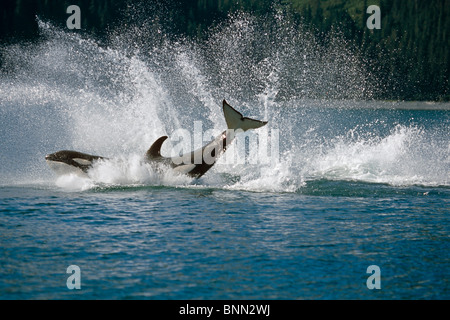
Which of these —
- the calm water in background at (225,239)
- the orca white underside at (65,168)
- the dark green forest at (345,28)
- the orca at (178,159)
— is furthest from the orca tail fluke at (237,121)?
the dark green forest at (345,28)

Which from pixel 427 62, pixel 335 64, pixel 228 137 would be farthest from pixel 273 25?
pixel 228 137

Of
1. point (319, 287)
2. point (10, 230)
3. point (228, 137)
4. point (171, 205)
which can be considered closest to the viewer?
point (319, 287)

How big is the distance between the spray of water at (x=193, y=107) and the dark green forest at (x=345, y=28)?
11.2ft

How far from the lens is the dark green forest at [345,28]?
118312 millimetres

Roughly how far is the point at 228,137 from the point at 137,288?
10530 mm

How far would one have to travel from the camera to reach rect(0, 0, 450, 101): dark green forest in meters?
118

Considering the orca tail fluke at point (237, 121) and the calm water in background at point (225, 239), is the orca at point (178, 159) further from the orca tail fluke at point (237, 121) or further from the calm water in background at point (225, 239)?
the calm water in background at point (225, 239)

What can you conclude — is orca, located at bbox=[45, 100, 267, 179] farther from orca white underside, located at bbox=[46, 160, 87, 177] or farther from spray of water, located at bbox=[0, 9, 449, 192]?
spray of water, located at bbox=[0, 9, 449, 192]

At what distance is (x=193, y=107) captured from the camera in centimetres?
8238

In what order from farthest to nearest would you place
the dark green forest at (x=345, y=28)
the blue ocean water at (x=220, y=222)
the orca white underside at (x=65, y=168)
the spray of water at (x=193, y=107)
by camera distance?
the dark green forest at (x=345, y=28) → the spray of water at (x=193, y=107) → the orca white underside at (x=65, y=168) → the blue ocean water at (x=220, y=222)

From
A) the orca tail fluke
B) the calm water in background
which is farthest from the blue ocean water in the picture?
the orca tail fluke

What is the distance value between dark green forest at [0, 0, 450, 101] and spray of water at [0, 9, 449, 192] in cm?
342

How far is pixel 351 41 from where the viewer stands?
547 ft
